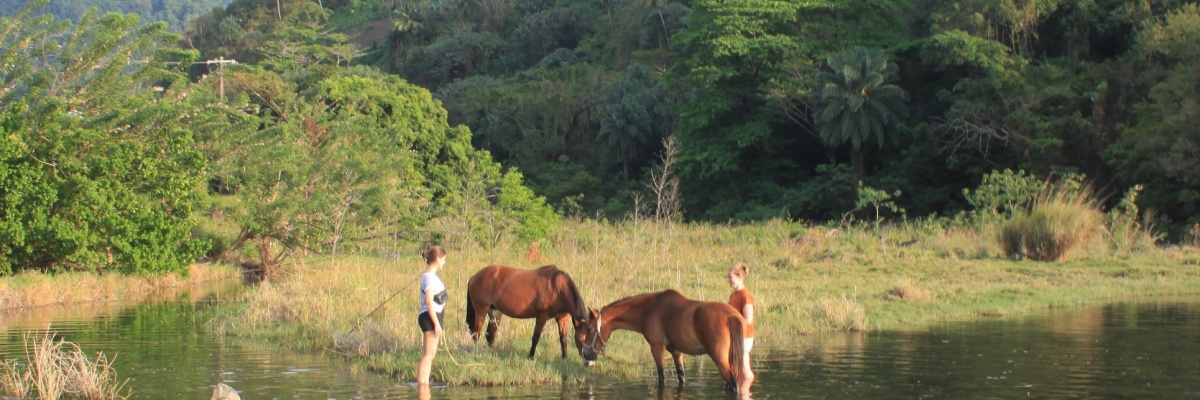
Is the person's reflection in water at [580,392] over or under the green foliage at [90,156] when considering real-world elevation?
under

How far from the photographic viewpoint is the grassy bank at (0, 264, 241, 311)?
907 inches

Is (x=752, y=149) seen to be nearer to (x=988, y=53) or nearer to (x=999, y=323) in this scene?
(x=988, y=53)

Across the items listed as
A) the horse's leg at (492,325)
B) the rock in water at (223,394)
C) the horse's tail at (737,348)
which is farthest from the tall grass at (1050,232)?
the rock in water at (223,394)

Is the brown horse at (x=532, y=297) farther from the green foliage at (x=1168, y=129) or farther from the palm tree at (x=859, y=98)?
the palm tree at (x=859, y=98)

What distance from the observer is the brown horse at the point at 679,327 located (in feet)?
37.3

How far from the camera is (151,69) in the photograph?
92.8ft

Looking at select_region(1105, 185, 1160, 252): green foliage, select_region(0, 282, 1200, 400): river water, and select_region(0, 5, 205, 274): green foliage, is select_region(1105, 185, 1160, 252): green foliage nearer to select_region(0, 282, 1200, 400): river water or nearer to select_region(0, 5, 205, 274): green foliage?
select_region(0, 282, 1200, 400): river water

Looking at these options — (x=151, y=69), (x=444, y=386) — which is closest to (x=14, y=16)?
(x=151, y=69)

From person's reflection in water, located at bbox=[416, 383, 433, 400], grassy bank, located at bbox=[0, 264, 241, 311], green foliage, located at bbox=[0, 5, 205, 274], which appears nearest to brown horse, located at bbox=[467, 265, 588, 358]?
person's reflection in water, located at bbox=[416, 383, 433, 400]

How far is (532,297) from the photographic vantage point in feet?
45.1

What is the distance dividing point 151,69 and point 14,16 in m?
3.07

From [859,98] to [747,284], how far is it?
25953mm

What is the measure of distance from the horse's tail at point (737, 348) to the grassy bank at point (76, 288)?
16452 millimetres

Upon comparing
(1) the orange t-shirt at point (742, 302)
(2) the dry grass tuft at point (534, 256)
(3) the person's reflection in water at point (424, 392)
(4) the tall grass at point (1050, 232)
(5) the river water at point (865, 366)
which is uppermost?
(4) the tall grass at point (1050, 232)
